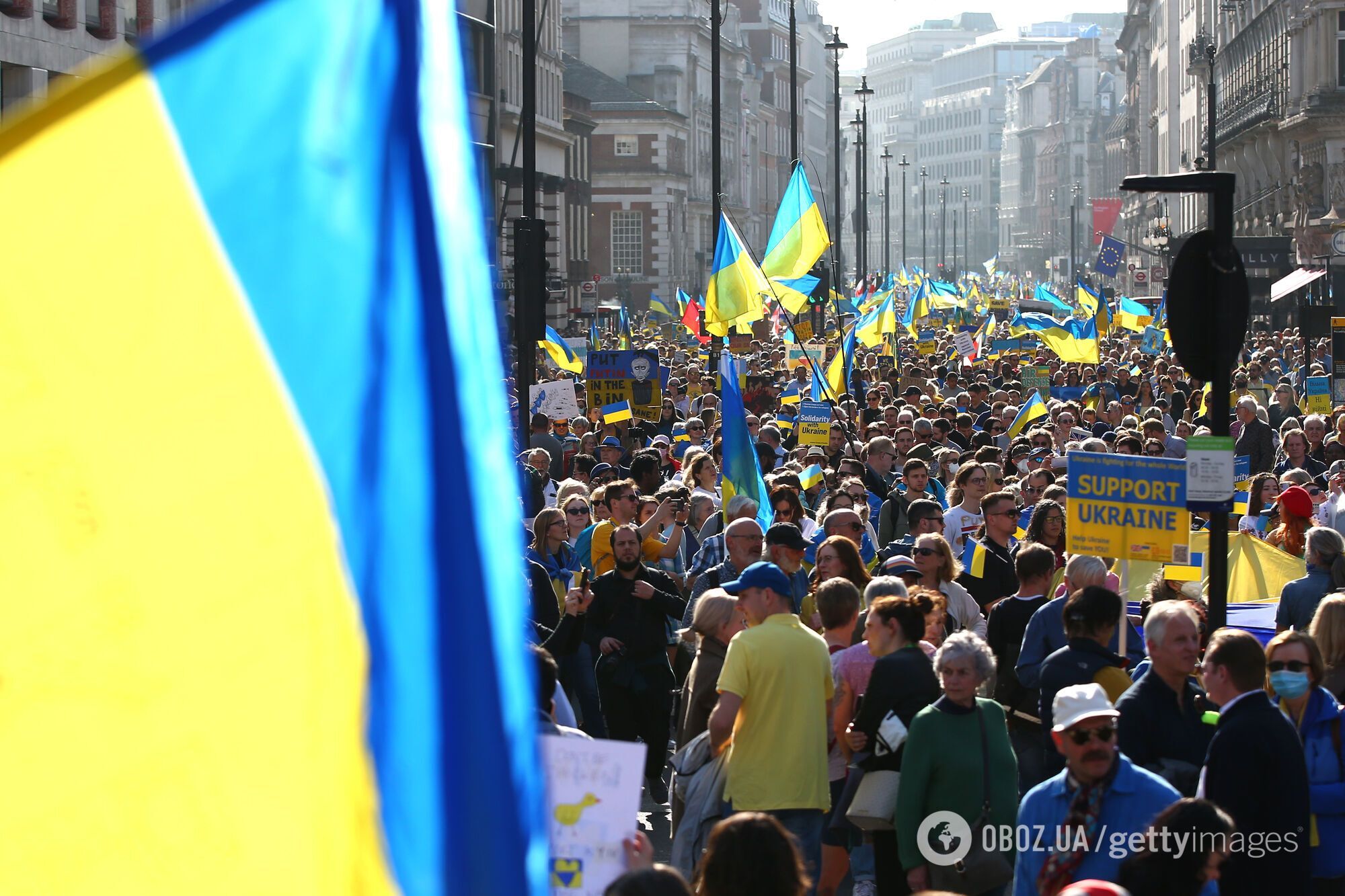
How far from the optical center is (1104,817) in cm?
468

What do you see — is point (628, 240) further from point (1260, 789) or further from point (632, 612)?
point (1260, 789)

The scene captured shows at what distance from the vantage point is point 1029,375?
2398cm

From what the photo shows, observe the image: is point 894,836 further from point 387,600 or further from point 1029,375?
point 1029,375

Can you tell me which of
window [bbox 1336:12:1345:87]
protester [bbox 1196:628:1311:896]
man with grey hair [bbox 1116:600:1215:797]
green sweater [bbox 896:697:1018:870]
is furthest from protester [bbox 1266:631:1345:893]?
window [bbox 1336:12:1345:87]

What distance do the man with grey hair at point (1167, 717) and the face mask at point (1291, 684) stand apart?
0.78 feet

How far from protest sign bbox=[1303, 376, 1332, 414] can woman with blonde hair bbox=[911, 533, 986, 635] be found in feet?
36.8

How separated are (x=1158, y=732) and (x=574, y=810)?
2334 millimetres

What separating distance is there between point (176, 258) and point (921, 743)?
13.6ft

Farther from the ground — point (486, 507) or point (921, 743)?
point (486, 507)

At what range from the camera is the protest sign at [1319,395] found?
18.1 meters

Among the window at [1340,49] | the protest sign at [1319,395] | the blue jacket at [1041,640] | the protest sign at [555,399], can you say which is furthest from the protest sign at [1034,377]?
the window at [1340,49]

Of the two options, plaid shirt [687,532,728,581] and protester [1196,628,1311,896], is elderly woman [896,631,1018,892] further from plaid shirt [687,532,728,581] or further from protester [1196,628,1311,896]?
plaid shirt [687,532,728,581]

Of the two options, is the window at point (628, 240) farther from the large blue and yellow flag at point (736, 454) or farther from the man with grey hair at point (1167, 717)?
the man with grey hair at point (1167, 717)

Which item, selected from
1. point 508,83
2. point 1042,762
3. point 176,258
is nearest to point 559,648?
point 1042,762
